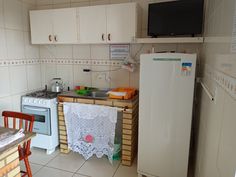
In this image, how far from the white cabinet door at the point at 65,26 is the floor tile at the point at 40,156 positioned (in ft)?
5.40

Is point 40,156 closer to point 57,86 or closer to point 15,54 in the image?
point 57,86

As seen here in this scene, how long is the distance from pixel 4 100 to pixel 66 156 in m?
1.16

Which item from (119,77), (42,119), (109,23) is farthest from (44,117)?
(109,23)

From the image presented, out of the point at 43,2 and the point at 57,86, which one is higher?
the point at 43,2

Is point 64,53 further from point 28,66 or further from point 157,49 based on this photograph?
point 157,49

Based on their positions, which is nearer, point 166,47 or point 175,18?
point 175,18

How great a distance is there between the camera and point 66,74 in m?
3.07

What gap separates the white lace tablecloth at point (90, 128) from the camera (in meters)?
2.36

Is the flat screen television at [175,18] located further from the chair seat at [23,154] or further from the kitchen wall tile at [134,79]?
the chair seat at [23,154]

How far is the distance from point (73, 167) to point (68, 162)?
144mm

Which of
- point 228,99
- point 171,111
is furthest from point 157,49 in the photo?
point 228,99

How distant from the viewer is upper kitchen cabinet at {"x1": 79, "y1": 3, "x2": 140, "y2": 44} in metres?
2.29

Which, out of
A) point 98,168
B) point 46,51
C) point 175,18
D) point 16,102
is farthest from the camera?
point 46,51

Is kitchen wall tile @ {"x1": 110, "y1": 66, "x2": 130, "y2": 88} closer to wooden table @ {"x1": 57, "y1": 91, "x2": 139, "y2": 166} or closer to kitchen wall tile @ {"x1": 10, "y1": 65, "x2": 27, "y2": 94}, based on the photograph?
wooden table @ {"x1": 57, "y1": 91, "x2": 139, "y2": 166}
